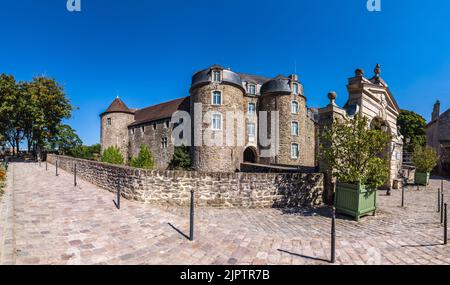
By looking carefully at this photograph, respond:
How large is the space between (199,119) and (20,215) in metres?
17.0

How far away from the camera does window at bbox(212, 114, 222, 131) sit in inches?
848

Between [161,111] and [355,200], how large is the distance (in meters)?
28.4

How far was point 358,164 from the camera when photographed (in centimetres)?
665

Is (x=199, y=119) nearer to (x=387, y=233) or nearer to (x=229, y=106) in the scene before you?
(x=229, y=106)

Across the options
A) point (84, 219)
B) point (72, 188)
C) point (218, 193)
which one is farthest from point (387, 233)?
point (72, 188)

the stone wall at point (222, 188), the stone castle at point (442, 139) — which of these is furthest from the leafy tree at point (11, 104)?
the stone castle at point (442, 139)

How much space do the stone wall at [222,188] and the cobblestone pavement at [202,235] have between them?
44cm

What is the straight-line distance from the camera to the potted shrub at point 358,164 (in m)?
6.30

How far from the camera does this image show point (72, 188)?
907 cm

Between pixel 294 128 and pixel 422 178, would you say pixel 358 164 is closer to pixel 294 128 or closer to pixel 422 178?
pixel 422 178

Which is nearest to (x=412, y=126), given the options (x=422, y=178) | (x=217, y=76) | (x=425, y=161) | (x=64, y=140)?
(x=425, y=161)

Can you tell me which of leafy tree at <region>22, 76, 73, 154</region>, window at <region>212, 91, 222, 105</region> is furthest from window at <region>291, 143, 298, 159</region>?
leafy tree at <region>22, 76, 73, 154</region>

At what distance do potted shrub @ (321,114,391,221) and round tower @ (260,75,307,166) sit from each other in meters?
17.2
